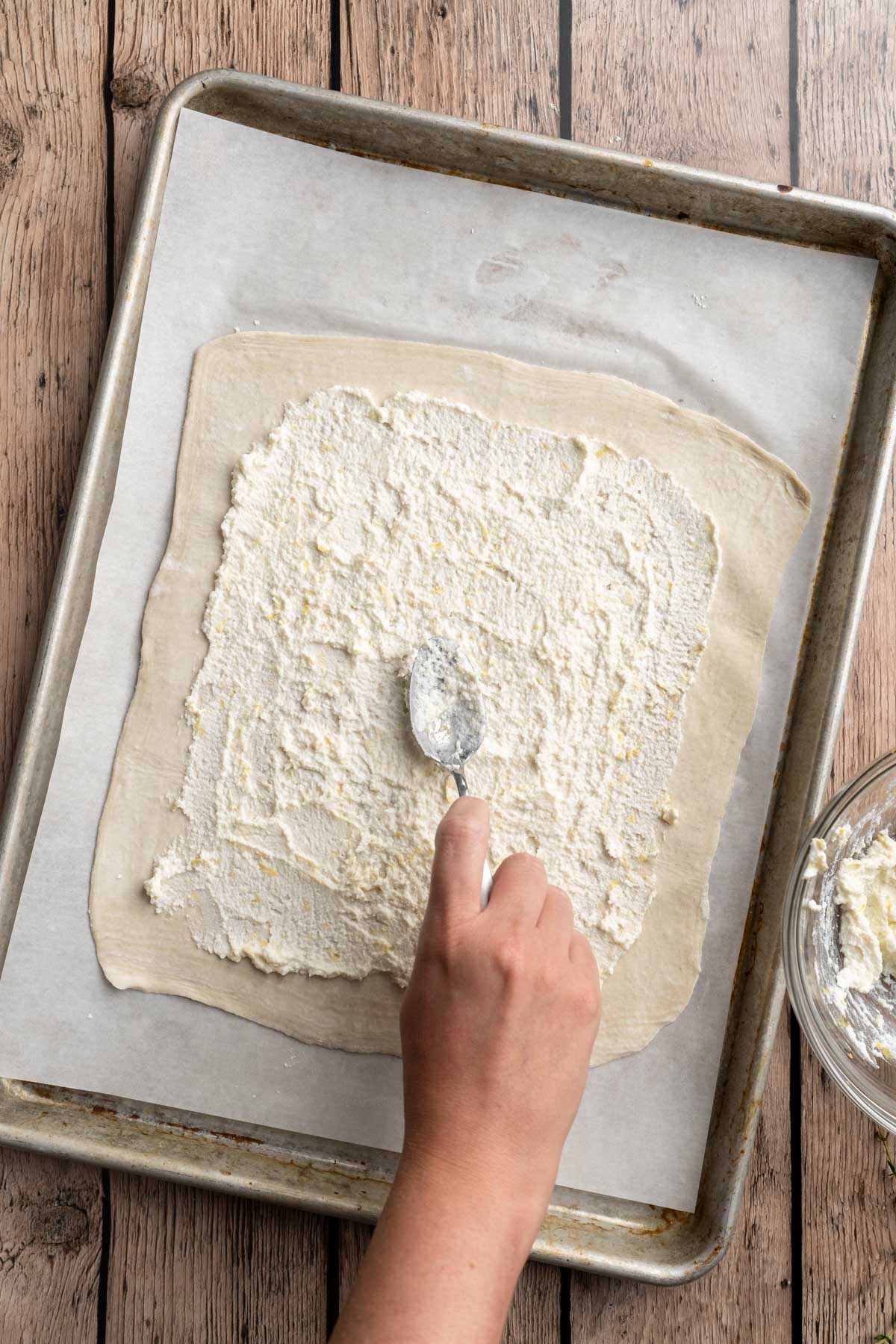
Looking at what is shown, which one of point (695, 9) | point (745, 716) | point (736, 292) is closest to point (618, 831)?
point (745, 716)

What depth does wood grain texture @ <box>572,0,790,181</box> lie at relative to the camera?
33.6 inches

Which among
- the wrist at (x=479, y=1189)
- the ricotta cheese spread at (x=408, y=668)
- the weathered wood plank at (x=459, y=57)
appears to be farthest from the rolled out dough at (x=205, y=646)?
the weathered wood plank at (x=459, y=57)

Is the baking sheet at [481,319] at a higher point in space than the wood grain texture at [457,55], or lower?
lower

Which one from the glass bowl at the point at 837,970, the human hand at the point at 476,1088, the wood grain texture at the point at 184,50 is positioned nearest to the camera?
the human hand at the point at 476,1088

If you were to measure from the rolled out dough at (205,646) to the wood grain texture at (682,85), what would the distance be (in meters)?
0.24

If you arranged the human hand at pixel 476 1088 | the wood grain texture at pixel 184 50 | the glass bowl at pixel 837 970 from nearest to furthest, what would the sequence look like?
the human hand at pixel 476 1088
the glass bowl at pixel 837 970
the wood grain texture at pixel 184 50

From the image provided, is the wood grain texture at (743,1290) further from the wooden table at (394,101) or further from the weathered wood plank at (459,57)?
the weathered wood plank at (459,57)

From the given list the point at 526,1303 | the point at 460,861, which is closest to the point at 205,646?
the point at 460,861

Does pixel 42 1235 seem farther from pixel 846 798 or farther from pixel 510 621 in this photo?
pixel 846 798

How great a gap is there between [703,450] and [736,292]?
14 cm

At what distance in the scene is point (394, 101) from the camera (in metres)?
0.85

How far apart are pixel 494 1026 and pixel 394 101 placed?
2.58ft

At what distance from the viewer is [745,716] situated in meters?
0.81

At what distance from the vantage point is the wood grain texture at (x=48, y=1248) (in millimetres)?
793
